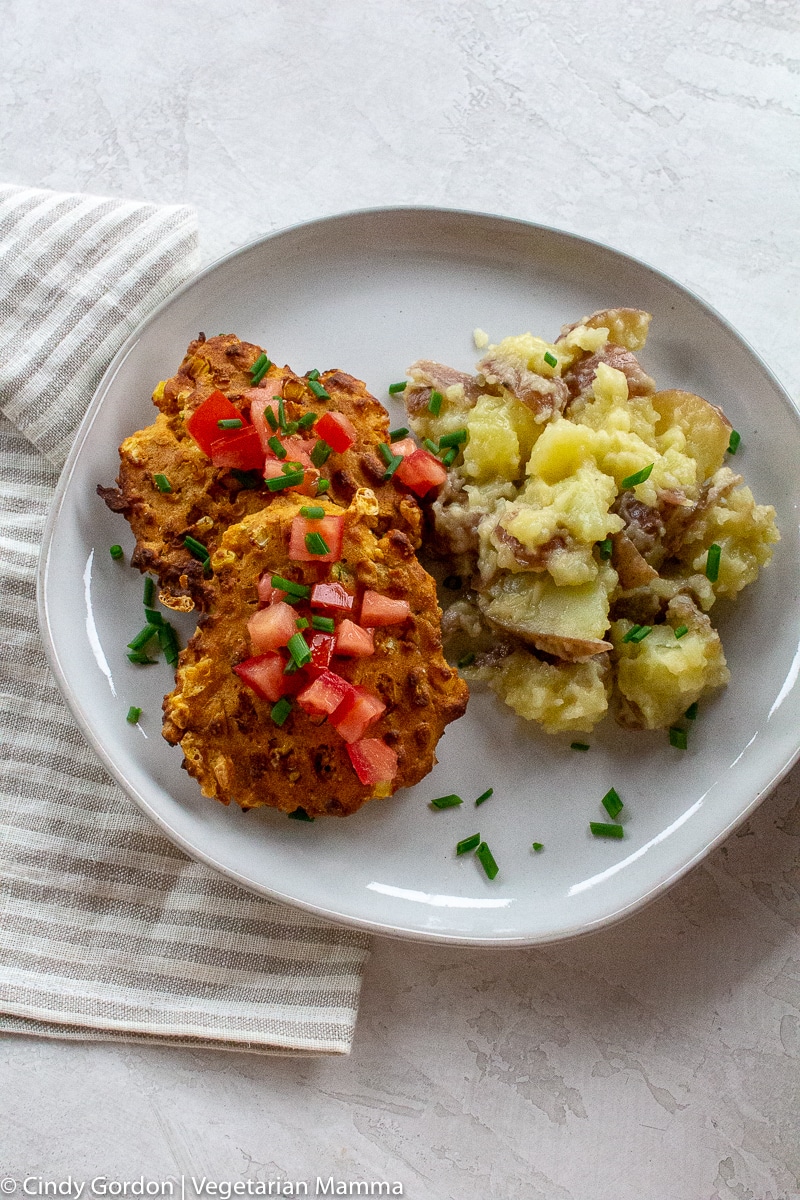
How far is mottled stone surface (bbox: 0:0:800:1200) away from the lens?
3.94 meters

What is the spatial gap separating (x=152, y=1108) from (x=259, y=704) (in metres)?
1.80

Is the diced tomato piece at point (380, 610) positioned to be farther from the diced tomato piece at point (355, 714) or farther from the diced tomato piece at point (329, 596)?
the diced tomato piece at point (355, 714)

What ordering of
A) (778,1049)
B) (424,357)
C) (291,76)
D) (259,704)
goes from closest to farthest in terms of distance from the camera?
(259,704) < (778,1049) < (424,357) < (291,76)

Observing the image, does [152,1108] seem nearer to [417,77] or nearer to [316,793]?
[316,793]

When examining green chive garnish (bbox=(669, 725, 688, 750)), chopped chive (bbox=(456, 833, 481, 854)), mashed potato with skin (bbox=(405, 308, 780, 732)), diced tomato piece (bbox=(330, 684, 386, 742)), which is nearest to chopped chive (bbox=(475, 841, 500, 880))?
chopped chive (bbox=(456, 833, 481, 854))

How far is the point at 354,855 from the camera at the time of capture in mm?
3852

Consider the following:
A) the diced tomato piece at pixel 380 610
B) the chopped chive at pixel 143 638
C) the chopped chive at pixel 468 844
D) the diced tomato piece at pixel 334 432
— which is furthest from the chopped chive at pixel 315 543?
the chopped chive at pixel 468 844

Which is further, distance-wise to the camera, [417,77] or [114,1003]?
[417,77]

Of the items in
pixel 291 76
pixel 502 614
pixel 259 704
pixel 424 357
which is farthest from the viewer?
pixel 291 76

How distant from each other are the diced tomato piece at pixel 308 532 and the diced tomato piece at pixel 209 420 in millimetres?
533

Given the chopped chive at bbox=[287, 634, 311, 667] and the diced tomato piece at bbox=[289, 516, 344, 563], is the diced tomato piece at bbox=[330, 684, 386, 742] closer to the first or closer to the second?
the chopped chive at bbox=[287, 634, 311, 667]

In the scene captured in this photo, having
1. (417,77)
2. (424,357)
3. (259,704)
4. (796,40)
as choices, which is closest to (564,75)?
(417,77)

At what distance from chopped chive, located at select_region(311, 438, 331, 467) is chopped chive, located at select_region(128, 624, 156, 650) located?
977mm

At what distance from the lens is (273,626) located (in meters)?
3.38
